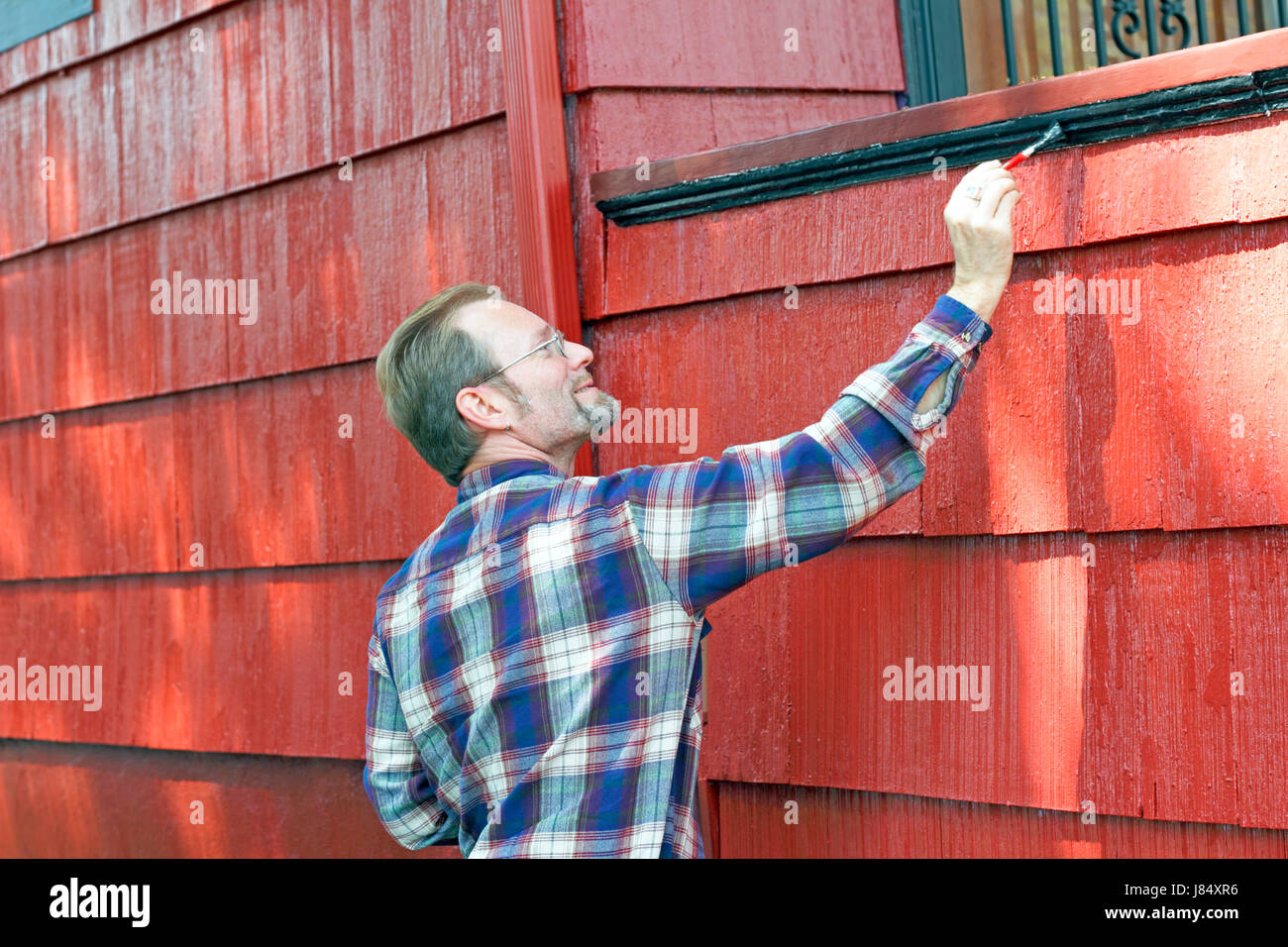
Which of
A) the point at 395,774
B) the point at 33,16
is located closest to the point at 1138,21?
the point at 395,774

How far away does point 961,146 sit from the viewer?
1928 millimetres

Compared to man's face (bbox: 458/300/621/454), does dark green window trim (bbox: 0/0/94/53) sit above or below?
above

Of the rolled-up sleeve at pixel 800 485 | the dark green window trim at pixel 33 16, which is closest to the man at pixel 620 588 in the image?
the rolled-up sleeve at pixel 800 485

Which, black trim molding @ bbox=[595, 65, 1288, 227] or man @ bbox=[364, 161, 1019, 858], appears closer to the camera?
man @ bbox=[364, 161, 1019, 858]

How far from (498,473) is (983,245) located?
69 cm

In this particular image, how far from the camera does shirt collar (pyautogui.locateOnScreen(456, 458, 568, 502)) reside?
1.78 metres

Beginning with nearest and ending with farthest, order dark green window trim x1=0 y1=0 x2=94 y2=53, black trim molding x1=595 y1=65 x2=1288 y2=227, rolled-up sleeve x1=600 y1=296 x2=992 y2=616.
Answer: rolled-up sleeve x1=600 y1=296 x2=992 y2=616 < black trim molding x1=595 y1=65 x2=1288 y2=227 < dark green window trim x1=0 y1=0 x2=94 y2=53

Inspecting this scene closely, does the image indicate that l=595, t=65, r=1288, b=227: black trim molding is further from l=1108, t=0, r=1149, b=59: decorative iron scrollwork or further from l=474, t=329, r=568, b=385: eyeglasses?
l=1108, t=0, r=1149, b=59: decorative iron scrollwork

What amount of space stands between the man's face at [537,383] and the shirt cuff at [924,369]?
40 centimetres

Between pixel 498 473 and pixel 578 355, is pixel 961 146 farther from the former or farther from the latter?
pixel 498 473

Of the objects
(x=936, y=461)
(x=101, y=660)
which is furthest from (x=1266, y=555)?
(x=101, y=660)

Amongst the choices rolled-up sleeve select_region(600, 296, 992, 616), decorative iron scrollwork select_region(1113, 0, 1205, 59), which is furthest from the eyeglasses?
decorative iron scrollwork select_region(1113, 0, 1205, 59)
